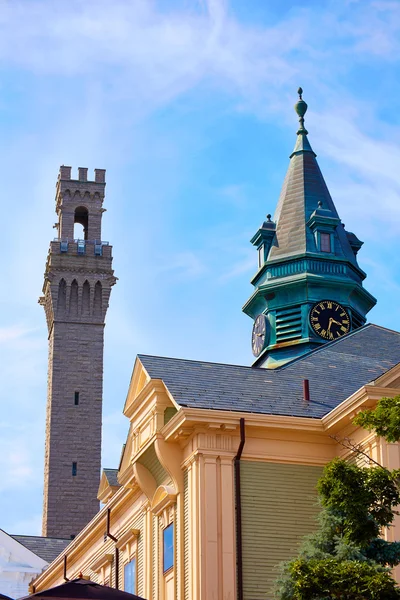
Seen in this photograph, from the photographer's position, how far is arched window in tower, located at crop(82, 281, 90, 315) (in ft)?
267

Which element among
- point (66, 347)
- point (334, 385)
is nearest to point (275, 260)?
point (334, 385)

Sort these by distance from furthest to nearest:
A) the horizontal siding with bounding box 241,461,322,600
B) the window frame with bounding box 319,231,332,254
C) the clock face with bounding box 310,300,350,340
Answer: the window frame with bounding box 319,231,332,254 → the clock face with bounding box 310,300,350,340 → the horizontal siding with bounding box 241,461,322,600

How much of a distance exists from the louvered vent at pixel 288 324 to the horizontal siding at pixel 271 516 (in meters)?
14.0

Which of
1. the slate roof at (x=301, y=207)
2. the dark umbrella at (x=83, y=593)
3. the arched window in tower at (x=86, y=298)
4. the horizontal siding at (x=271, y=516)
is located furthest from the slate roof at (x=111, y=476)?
the arched window in tower at (x=86, y=298)

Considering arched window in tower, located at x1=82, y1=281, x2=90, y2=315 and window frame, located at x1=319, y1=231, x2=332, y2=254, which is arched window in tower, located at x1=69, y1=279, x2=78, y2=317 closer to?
arched window in tower, located at x1=82, y1=281, x2=90, y2=315

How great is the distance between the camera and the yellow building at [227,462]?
26234 millimetres

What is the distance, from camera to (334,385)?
99.0ft

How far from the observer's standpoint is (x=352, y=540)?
2142cm

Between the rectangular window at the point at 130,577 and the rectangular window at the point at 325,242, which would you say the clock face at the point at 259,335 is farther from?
the rectangular window at the point at 130,577

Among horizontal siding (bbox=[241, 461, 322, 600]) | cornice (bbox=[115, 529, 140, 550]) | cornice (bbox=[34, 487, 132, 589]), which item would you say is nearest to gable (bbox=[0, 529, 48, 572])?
cornice (bbox=[34, 487, 132, 589])

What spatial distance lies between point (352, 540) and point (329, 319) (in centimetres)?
2051

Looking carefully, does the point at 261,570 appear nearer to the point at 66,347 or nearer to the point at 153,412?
the point at 153,412

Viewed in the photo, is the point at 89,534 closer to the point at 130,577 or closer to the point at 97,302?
the point at 130,577

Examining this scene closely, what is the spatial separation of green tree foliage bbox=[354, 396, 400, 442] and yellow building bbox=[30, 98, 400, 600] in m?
4.26
